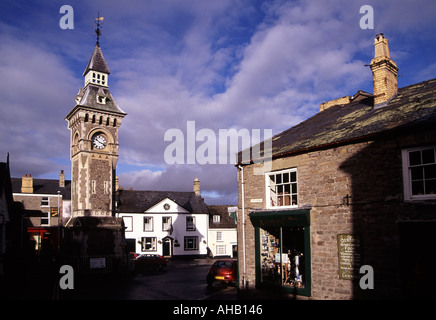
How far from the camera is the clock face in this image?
32.8 metres

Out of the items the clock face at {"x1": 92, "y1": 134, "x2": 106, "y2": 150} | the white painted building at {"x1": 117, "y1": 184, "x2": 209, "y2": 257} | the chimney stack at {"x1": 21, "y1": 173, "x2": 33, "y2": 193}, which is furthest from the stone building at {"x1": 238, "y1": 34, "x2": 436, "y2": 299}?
the chimney stack at {"x1": 21, "y1": 173, "x2": 33, "y2": 193}

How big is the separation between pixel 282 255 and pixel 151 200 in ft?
119

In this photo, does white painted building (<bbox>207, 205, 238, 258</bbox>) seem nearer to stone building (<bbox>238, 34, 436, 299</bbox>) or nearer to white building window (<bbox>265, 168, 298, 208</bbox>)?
stone building (<bbox>238, 34, 436, 299</bbox>)

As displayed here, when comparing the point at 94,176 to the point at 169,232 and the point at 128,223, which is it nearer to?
the point at 128,223

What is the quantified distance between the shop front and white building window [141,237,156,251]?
32822mm

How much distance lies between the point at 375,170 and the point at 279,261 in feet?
18.7

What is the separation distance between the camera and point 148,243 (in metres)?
46.1

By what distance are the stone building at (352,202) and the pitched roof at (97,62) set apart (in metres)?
25.3

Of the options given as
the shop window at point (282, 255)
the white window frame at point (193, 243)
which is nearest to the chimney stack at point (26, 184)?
the white window frame at point (193, 243)

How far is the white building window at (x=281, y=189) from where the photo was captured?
48.9ft

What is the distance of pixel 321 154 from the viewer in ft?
44.8
